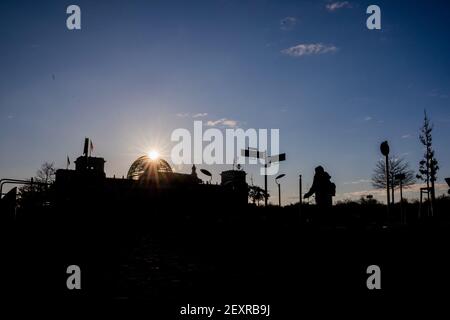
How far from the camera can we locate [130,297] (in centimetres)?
423

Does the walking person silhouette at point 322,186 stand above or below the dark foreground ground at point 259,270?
above

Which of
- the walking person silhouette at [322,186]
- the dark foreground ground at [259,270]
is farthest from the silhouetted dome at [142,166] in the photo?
the walking person silhouette at [322,186]

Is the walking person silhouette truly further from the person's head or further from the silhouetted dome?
the silhouetted dome

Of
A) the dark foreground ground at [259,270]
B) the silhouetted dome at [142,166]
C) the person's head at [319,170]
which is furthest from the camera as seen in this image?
the silhouetted dome at [142,166]

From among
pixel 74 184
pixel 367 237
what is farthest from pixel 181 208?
pixel 367 237

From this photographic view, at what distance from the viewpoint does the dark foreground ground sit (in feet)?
13.5

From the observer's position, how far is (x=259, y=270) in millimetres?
5844

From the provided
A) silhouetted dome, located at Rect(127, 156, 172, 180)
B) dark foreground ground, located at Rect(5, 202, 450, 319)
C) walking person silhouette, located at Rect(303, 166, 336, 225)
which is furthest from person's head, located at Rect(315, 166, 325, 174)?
silhouetted dome, located at Rect(127, 156, 172, 180)

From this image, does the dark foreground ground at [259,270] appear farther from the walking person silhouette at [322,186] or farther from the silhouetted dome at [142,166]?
the silhouetted dome at [142,166]

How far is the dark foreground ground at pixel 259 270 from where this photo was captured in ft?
13.5

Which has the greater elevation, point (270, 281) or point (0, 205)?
point (0, 205)

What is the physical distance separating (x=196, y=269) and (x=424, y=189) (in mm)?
12248
